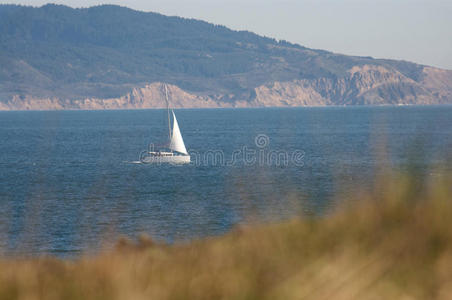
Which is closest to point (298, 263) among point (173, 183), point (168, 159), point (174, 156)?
point (173, 183)

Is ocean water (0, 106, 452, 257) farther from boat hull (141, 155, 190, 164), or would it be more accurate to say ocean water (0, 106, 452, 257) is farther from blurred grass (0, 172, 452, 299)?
boat hull (141, 155, 190, 164)

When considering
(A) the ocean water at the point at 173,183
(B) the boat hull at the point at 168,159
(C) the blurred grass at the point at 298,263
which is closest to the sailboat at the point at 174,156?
(B) the boat hull at the point at 168,159

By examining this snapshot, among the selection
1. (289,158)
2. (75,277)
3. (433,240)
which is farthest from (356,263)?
(289,158)

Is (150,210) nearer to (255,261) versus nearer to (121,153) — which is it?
(255,261)

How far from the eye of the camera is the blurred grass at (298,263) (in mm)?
4645

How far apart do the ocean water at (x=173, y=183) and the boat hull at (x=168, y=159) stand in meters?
0.94

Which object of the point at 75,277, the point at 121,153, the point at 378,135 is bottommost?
the point at 121,153

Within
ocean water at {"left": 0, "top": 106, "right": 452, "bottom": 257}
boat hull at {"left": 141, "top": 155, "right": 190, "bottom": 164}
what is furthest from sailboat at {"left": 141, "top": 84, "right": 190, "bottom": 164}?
ocean water at {"left": 0, "top": 106, "right": 452, "bottom": 257}

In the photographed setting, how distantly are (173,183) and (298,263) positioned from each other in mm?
46519

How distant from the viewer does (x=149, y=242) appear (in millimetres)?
5934

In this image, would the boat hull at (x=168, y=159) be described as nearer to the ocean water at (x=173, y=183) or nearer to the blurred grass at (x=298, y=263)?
the ocean water at (x=173, y=183)

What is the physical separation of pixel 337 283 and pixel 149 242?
182 centimetres

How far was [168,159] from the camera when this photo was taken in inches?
2660

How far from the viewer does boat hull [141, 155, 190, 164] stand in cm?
6719
